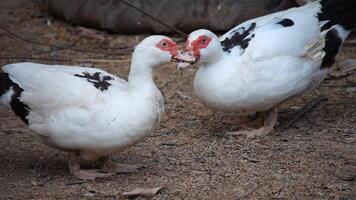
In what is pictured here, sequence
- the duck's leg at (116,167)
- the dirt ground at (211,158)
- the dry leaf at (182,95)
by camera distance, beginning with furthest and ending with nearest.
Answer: the dry leaf at (182,95), the duck's leg at (116,167), the dirt ground at (211,158)

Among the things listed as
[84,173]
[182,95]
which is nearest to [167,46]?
[84,173]

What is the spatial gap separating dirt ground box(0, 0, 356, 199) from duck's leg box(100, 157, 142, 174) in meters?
0.06

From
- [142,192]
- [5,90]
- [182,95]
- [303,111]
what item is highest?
[5,90]

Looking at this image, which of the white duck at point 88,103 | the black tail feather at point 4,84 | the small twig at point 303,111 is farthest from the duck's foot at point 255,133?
the black tail feather at point 4,84

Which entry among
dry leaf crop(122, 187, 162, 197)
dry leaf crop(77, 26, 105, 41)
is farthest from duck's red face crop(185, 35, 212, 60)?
dry leaf crop(77, 26, 105, 41)

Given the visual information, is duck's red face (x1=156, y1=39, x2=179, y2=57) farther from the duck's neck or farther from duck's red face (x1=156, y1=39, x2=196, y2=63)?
the duck's neck

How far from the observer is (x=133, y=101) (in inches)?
179

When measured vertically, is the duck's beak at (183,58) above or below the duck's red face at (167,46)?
below

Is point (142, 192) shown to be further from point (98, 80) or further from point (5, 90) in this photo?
point (5, 90)

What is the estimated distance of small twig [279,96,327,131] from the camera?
5.82 m

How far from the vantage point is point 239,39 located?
5.55 metres

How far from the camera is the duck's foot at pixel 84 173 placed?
187 inches

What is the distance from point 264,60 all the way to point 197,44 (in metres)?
0.54

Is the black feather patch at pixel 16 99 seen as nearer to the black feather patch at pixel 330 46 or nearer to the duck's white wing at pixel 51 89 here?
the duck's white wing at pixel 51 89
